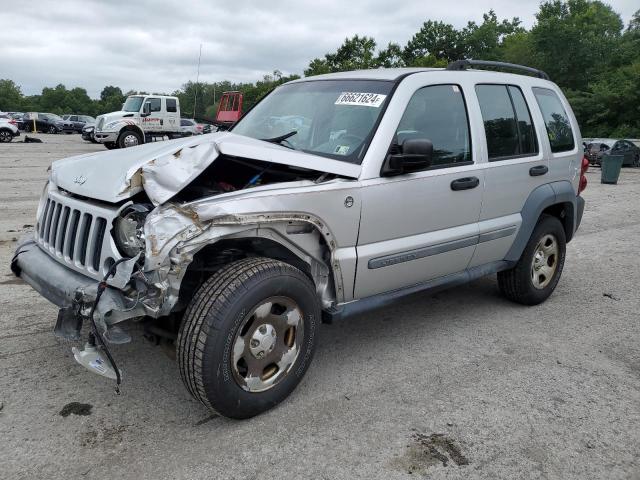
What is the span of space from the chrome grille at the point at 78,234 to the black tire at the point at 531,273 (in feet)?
11.0

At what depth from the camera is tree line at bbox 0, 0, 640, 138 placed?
130 feet

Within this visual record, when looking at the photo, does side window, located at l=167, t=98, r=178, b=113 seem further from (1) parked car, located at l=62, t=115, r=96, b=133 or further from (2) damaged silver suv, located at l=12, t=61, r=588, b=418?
(1) parked car, located at l=62, t=115, r=96, b=133

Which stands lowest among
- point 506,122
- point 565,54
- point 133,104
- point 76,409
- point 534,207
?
point 76,409

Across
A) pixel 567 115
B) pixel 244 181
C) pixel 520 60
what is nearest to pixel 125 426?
pixel 244 181

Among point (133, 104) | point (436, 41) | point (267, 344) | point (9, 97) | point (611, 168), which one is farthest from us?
point (9, 97)

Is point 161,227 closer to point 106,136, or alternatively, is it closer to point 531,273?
point 531,273

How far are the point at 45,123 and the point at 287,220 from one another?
42869 mm

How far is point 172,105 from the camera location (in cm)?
2317

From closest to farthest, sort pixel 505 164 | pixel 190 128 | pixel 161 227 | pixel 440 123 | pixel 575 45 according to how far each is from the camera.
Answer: pixel 161 227
pixel 440 123
pixel 505 164
pixel 190 128
pixel 575 45

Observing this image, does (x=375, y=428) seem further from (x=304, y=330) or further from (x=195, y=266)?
(x=195, y=266)

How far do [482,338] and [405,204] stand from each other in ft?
4.64

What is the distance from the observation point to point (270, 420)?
3.00m

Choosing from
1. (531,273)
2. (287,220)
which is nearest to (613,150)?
(531,273)

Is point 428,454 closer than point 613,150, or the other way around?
point 428,454
